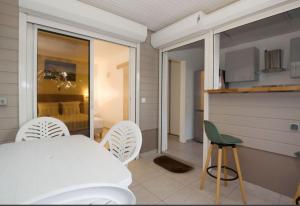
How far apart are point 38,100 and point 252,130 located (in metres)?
2.97

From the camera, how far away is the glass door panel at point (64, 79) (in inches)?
86.9

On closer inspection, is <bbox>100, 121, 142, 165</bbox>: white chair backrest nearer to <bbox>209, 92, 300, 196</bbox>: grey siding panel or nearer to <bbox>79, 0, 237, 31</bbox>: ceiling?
<bbox>209, 92, 300, 196</bbox>: grey siding panel

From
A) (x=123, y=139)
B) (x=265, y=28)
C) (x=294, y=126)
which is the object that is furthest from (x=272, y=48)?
(x=123, y=139)

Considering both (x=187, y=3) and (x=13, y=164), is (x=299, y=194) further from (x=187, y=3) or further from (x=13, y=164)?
(x=187, y=3)

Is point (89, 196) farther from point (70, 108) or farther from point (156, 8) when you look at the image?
point (156, 8)

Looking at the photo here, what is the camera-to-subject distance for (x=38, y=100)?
2.16 metres

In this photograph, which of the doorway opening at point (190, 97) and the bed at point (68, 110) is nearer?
the bed at point (68, 110)

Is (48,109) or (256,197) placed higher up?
(48,109)

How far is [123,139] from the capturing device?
1.75 metres

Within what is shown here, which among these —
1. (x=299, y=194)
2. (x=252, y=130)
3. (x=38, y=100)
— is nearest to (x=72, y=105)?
(x=38, y=100)

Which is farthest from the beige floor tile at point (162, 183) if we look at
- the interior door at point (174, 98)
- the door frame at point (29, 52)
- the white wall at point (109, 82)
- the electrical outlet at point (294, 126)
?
the interior door at point (174, 98)

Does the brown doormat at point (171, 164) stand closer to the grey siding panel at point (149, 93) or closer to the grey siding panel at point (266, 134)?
the grey siding panel at point (149, 93)

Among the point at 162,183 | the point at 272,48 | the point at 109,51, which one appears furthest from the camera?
the point at 109,51

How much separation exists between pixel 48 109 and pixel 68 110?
0.27 meters
